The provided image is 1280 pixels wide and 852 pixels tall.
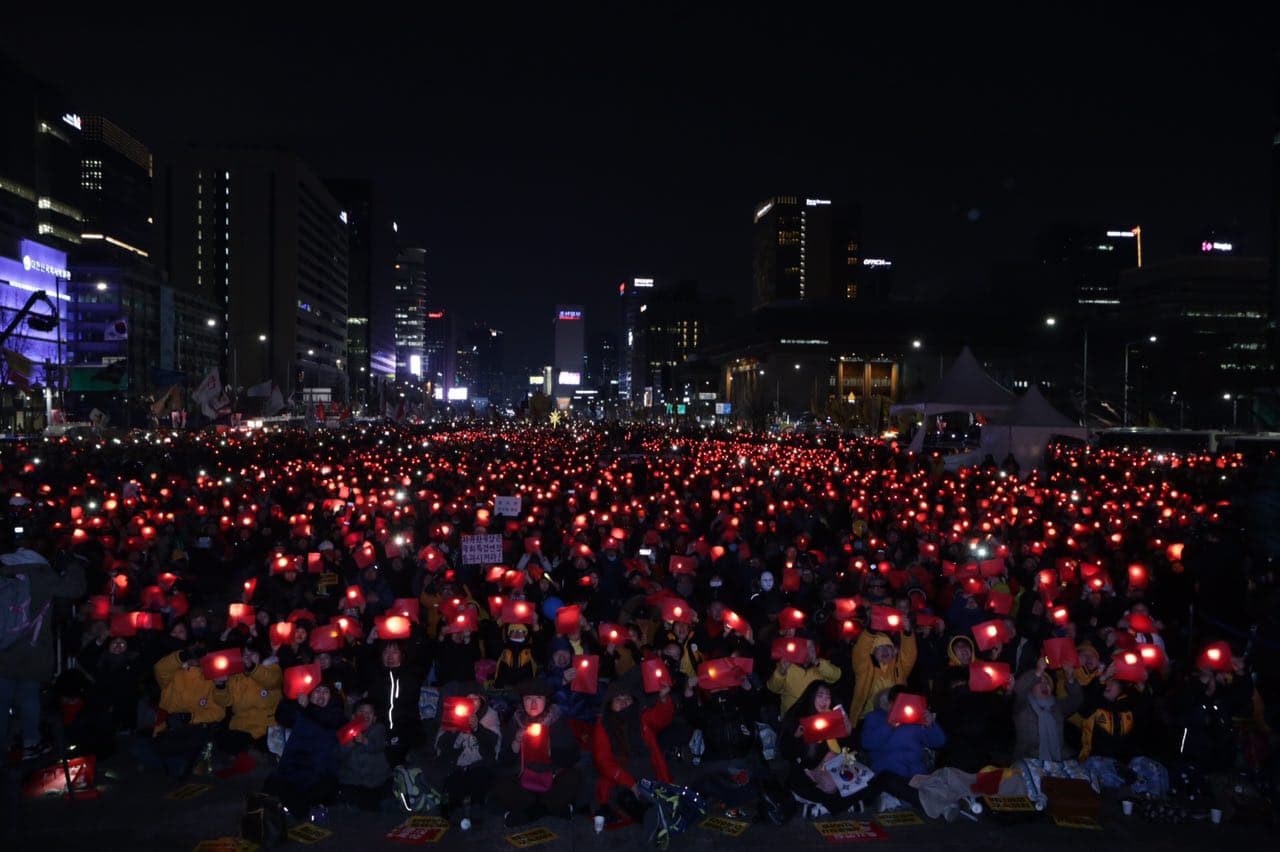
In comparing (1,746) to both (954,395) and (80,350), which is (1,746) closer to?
(954,395)

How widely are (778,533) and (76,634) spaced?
9.95m

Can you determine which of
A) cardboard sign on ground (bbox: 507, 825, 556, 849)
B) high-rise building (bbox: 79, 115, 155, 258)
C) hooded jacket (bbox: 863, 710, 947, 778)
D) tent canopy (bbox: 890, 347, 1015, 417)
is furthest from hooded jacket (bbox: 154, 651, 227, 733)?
high-rise building (bbox: 79, 115, 155, 258)

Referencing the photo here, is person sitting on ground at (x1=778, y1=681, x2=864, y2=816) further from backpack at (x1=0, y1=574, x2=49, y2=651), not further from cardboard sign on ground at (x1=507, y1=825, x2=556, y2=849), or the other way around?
backpack at (x1=0, y1=574, x2=49, y2=651)

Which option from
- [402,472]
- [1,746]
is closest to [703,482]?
[402,472]

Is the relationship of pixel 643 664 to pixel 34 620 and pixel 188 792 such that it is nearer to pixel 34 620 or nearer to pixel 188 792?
pixel 188 792

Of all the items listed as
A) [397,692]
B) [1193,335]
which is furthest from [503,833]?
[1193,335]

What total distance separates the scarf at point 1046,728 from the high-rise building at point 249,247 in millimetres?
126630

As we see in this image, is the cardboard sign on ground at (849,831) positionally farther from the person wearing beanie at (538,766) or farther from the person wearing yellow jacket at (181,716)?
the person wearing yellow jacket at (181,716)

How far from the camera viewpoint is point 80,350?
9769cm

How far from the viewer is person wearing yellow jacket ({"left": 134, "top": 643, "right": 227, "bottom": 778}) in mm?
8758

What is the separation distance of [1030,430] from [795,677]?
24366 mm

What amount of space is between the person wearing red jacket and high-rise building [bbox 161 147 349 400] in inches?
4918

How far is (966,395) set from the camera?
36.0 meters

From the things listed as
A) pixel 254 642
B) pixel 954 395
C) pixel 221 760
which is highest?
pixel 954 395
